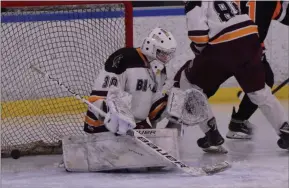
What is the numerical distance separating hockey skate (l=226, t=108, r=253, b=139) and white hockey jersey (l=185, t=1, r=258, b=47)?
2.14 ft

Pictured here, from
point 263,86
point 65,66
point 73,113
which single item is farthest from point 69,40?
point 263,86

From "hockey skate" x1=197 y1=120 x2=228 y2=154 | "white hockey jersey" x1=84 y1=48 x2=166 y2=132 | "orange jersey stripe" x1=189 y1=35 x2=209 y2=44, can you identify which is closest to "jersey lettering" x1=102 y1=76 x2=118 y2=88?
"white hockey jersey" x1=84 y1=48 x2=166 y2=132

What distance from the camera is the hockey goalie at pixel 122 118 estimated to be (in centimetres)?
316

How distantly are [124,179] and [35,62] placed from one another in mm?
1396

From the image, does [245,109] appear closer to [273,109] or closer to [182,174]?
[273,109]

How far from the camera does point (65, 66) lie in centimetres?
435

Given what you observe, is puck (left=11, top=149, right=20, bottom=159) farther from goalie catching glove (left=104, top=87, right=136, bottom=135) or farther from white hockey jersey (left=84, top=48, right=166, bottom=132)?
goalie catching glove (left=104, top=87, right=136, bottom=135)

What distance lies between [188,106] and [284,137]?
53cm

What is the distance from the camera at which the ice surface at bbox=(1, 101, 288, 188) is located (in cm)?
308

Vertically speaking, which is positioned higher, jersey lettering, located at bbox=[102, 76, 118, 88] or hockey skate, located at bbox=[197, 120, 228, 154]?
jersey lettering, located at bbox=[102, 76, 118, 88]

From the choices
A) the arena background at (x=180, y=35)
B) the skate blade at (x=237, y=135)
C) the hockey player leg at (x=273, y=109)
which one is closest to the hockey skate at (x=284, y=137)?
the hockey player leg at (x=273, y=109)

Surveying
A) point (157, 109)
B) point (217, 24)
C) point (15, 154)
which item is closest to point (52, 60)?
point (15, 154)

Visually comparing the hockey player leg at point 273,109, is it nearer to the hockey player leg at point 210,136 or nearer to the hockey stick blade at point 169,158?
the hockey player leg at point 210,136

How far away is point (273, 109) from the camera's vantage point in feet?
11.8
